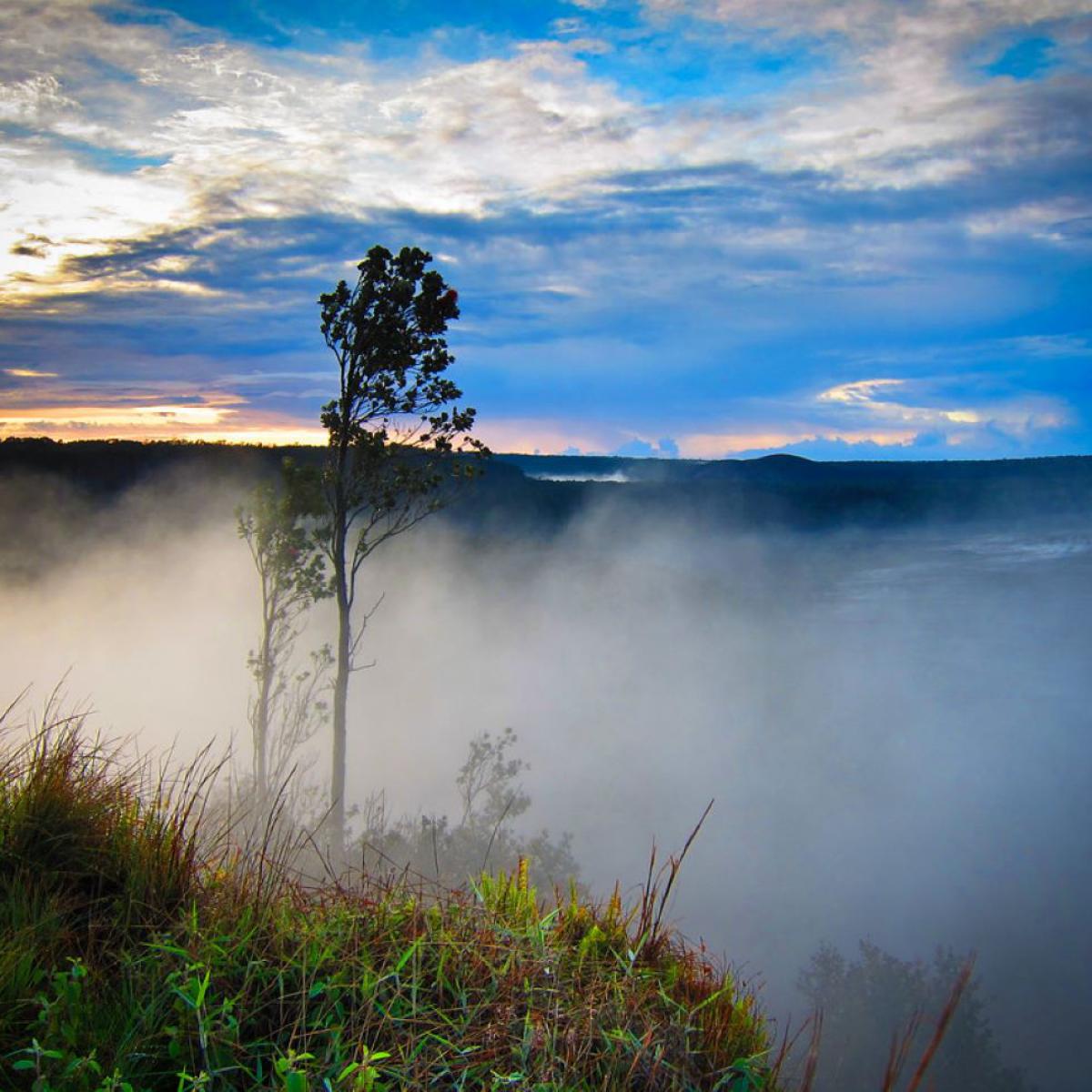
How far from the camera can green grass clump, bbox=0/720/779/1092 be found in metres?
3.16

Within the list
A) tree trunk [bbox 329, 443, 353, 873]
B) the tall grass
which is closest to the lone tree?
tree trunk [bbox 329, 443, 353, 873]

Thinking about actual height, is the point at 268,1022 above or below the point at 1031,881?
above

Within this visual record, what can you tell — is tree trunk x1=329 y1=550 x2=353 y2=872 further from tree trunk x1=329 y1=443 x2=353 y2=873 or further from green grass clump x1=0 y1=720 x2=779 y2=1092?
green grass clump x1=0 y1=720 x2=779 y2=1092

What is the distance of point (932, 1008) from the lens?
89375mm

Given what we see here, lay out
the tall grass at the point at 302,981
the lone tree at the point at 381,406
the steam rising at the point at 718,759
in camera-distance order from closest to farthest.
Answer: the tall grass at the point at 302,981
the lone tree at the point at 381,406
the steam rising at the point at 718,759

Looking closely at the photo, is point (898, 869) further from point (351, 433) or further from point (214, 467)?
point (214, 467)

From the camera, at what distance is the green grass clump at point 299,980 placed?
3.16 meters

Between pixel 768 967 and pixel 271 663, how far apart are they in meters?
104

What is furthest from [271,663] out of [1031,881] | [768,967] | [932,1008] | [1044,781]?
[1044,781]

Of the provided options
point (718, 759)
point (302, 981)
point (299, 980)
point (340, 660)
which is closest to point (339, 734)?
point (340, 660)

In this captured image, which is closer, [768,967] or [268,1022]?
[268,1022]

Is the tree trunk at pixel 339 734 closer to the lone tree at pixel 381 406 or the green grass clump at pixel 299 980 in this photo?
the lone tree at pixel 381 406

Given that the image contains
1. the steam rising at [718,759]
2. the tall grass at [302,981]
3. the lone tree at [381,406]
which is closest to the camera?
the tall grass at [302,981]

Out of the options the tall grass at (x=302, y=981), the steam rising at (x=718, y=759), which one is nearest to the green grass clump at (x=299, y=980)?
the tall grass at (x=302, y=981)
